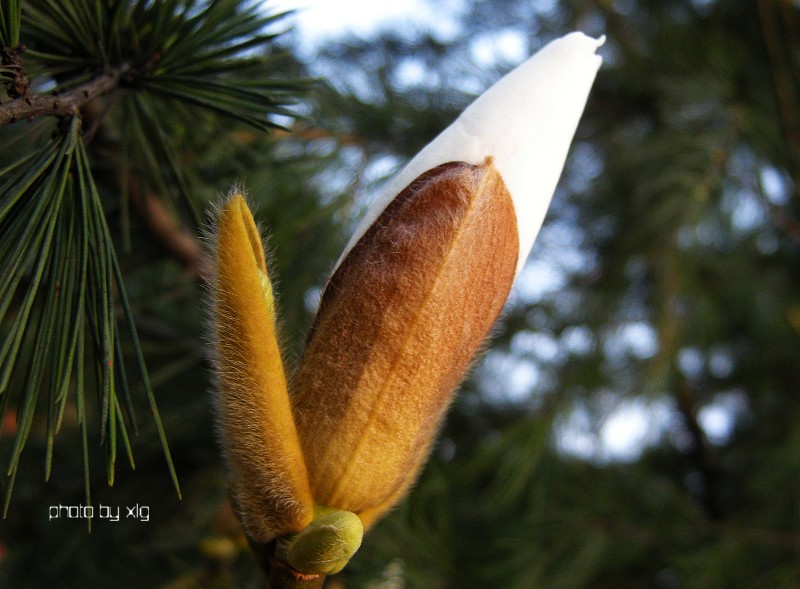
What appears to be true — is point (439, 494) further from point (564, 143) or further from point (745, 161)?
point (745, 161)

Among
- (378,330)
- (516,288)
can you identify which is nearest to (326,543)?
(378,330)

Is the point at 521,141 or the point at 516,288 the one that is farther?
the point at 516,288

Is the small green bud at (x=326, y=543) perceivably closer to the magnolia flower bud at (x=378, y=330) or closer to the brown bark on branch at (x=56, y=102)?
the magnolia flower bud at (x=378, y=330)

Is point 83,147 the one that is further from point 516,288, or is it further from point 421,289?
point 516,288

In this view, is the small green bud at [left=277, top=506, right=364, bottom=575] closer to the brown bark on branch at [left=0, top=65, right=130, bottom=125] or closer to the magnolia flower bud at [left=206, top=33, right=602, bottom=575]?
the magnolia flower bud at [left=206, top=33, right=602, bottom=575]

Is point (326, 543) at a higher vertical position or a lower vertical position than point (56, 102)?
lower

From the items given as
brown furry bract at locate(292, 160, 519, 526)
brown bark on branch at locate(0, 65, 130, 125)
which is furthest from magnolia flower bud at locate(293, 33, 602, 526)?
brown bark on branch at locate(0, 65, 130, 125)
